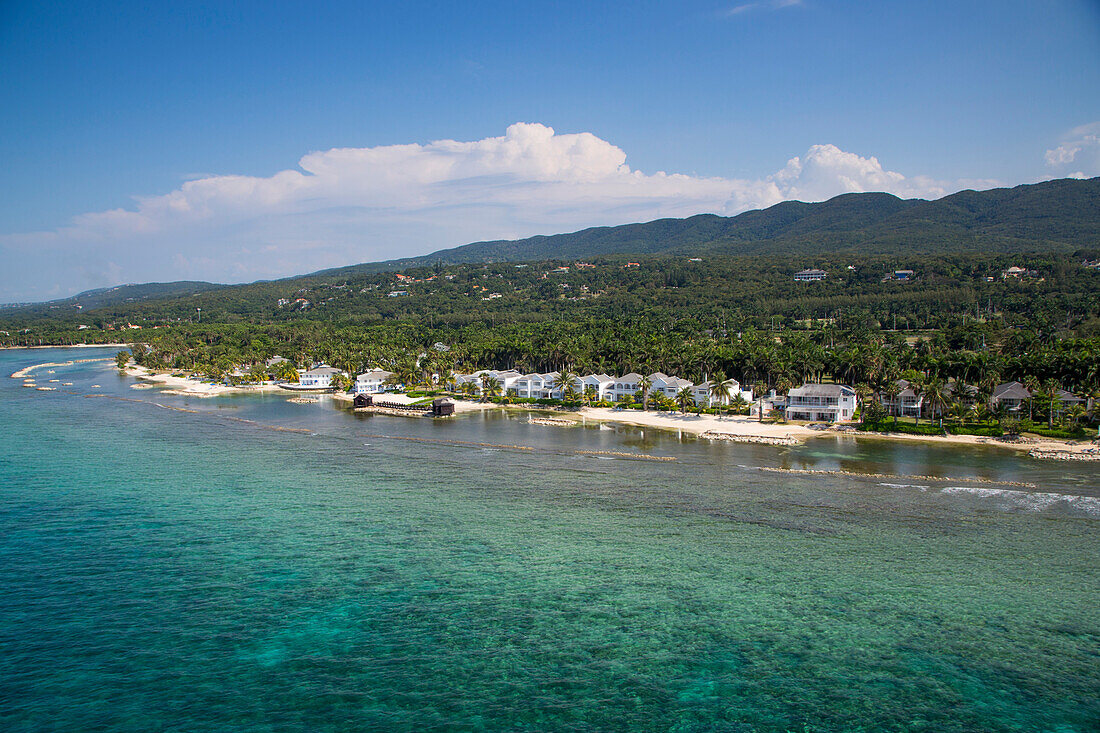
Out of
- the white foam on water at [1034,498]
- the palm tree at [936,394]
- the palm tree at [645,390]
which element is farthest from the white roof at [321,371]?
the white foam on water at [1034,498]

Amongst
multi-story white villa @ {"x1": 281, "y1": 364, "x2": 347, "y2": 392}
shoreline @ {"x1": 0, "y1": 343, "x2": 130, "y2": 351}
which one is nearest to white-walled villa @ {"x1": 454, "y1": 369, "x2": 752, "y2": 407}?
multi-story white villa @ {"x1": 281, "y1": 364, "x2": 347, "y2": 392}

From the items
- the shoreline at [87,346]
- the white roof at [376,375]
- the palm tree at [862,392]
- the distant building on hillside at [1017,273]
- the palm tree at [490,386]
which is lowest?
the palm tree at [862,392]

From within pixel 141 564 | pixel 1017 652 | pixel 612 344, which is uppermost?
pixel 612 344

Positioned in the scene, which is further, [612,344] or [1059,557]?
[612,344]

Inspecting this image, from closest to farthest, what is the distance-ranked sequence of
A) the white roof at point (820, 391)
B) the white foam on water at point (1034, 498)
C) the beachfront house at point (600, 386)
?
the white foam on water at point (1034, 498) < the white roof at point (820, 391) < the beachfront house at point (600, 386)

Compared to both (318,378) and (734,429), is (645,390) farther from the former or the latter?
(318,378)

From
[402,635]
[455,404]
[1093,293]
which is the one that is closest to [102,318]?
[455,404]

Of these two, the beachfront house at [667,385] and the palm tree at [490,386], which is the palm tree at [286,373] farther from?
the beachfront house at [667,385]

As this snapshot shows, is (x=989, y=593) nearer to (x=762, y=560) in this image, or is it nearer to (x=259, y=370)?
(x=762, y=560)
